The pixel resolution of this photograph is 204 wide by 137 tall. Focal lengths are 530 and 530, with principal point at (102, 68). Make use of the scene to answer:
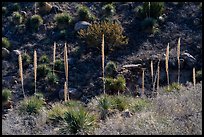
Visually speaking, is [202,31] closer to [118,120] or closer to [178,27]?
[178,27]

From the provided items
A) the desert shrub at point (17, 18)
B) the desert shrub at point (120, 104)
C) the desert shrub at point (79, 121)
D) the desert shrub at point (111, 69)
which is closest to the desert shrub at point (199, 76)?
the desert shrub at point (111, 69)

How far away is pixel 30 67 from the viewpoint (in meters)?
18.3

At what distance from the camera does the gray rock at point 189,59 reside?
17500mm

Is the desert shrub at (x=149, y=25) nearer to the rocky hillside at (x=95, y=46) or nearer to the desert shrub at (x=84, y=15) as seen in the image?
the rocky hillside at (x=95, y=46)

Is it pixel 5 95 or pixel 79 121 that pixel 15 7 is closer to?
pixel 5 95

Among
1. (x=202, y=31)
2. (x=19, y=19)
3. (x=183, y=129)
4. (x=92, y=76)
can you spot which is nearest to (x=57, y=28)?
(x=19, y=19)

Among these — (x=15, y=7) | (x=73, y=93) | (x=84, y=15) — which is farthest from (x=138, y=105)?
(x=15, y=7)

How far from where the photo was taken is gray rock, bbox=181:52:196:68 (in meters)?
17.5

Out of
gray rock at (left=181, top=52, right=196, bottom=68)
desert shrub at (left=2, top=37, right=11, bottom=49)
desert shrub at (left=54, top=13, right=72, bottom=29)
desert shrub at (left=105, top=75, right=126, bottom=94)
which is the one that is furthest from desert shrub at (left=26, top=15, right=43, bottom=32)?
gray rock at (left=181, top=52, right=196, bottom=68)

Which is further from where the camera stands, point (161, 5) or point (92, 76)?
point (161, 5)

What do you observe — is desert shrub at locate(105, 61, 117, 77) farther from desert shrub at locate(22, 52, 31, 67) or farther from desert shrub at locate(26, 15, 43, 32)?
desert shrub at locate(26, 15, 43, 32)

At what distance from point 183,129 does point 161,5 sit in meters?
12.2

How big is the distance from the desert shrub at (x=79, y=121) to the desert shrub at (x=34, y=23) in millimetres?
10459

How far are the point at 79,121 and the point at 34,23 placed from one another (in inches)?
436
